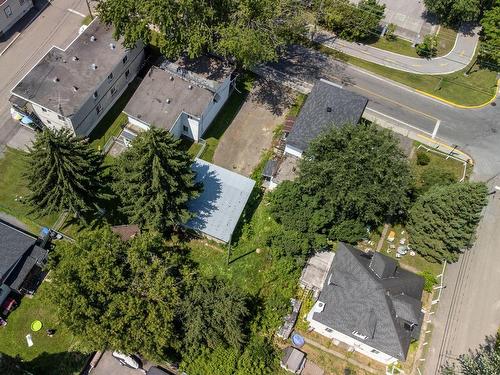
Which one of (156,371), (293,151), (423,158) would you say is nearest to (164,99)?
(293,151)

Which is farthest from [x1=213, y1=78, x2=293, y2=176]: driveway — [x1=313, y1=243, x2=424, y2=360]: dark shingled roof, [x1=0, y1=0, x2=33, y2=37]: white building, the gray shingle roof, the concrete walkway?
[x1=0, y1=0, x2=33, y2=37]: white building

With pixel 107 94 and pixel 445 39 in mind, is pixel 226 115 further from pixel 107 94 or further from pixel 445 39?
pixel 445 39

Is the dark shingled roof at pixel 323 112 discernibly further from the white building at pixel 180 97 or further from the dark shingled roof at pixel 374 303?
the dark shingled roof at pixel 374 303

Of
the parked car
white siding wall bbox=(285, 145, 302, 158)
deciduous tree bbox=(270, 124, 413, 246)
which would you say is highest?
white siding wall bbox=(285, 145, 302, 158)

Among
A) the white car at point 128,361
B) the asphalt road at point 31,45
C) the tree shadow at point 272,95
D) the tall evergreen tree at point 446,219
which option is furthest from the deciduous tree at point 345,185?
the asphalt road at point 31,45

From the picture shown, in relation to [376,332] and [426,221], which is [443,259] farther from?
[376,332]

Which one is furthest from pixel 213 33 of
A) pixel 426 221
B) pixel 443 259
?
pixel 443 259

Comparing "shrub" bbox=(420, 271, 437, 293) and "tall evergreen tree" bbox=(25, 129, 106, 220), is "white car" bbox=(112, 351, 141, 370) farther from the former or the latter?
"shrub" bbox=(420, 271, 437, 293)
